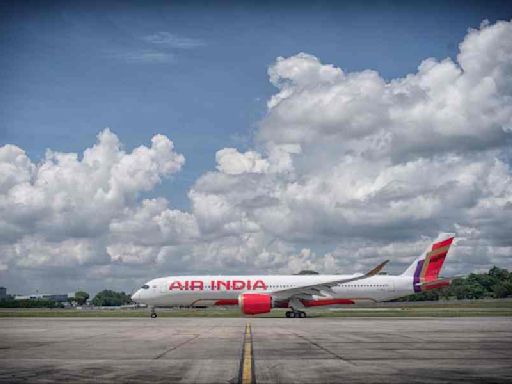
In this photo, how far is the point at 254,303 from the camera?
41.8 meters

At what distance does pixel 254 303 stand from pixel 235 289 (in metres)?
4.13

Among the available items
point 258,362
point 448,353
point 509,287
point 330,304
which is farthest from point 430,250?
point 509,287

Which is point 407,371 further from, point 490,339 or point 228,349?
point 490,339

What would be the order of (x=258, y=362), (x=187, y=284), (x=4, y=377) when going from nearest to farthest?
1. (x=4, y=377)
2. (x=258, y=362)
3. (x=187, y=284)

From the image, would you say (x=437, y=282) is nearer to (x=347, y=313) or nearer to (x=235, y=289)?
(x=347, y=313)

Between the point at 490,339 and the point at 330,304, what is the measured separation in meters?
26.8

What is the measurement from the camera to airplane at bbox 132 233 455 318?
145ft

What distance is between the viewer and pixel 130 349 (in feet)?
54.5

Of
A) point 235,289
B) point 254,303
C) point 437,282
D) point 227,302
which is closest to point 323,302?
point 254,303

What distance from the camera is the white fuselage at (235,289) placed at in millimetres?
45625

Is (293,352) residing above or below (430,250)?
below

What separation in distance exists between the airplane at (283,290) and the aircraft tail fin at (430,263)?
19 cm

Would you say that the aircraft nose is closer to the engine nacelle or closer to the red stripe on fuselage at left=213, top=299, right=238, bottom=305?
the red stripe on fuselage at left=213, top=299, right=238, bottom=305

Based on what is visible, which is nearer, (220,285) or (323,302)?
(323,302)
